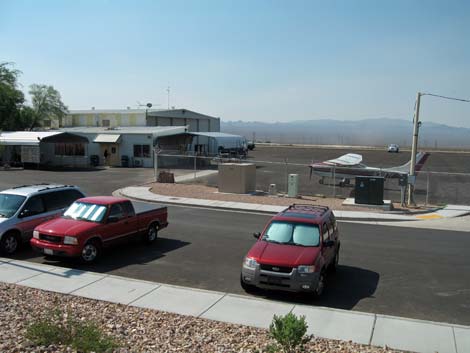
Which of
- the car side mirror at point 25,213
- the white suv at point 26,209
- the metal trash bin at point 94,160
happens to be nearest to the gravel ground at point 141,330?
the white suv at point 26,209

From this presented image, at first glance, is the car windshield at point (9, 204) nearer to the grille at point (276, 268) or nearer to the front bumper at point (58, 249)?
the front bumper at point (58, 249)

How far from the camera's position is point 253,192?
28.2 meters

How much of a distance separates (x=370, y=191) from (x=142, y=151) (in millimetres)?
Result: 28119

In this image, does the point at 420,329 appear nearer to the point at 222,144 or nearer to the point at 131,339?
the point at 131,339

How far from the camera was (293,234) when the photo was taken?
433 inches


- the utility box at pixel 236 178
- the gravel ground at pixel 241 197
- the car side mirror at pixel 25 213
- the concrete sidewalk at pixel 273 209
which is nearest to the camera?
the car side mirror at pixel 25 213

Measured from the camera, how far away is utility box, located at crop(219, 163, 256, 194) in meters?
27.6

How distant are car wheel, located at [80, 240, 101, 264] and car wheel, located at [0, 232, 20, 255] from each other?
8.49 feet

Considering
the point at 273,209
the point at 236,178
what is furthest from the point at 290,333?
the point at 236,178

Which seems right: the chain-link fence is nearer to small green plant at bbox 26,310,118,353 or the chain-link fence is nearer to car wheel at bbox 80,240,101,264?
car wheel at bbox 80,240,101,264

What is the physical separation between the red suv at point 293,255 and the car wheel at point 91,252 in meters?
4.56

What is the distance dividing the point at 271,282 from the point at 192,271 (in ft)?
9.48

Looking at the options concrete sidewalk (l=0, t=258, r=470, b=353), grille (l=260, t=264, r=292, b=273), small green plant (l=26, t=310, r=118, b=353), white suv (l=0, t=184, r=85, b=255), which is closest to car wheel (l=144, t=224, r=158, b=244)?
white suv (l=0, t=184, r=85, b=255)

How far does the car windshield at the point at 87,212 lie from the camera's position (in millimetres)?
13148
